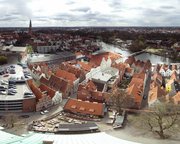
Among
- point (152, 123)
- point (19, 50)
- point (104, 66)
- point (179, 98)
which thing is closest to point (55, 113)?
point (152, 123)

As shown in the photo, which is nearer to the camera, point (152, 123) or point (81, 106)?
point (152, 123)

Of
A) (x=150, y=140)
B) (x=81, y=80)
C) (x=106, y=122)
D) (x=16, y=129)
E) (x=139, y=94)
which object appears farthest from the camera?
(x=81, y=80)

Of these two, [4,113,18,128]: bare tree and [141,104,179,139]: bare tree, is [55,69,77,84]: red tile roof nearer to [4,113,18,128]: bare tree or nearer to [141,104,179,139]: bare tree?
[4,113,18,128]: bare tree

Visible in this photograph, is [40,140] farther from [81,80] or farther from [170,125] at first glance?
[81,80]

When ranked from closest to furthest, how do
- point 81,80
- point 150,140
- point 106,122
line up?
point 150,140 → point 106,122 → point 81,80

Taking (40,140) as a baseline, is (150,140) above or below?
below

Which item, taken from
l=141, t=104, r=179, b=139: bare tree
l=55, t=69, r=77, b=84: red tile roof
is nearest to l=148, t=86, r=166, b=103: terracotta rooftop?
l=141, t=104, r=179, b=139: bare tree
